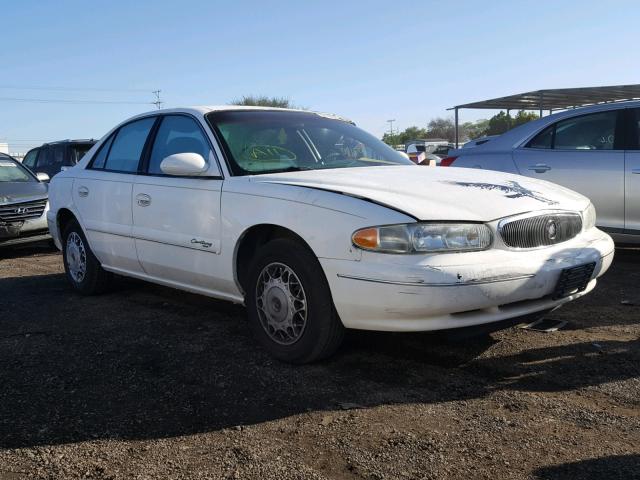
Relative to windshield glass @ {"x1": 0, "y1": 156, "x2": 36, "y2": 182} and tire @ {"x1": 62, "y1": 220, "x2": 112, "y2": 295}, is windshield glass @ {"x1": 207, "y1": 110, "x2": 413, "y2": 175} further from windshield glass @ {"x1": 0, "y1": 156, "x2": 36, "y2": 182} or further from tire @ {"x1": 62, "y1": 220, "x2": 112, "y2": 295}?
windshield glass @ {"x1": 0, "y1": 156, "x2": 36, "y2": 182}

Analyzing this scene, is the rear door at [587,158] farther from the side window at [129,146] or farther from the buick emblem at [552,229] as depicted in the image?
the side window at [129,146]

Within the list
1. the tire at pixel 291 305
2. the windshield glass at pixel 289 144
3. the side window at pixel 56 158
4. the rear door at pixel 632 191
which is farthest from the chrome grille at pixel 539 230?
the side window at pixel 56 158

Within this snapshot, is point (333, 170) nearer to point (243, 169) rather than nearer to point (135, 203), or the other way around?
point (243, 169)

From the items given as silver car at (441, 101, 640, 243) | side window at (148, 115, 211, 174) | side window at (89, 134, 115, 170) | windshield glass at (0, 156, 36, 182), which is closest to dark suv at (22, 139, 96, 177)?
windshield glass at (0, 156, 36, 182)

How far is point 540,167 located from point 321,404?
4.28 meters

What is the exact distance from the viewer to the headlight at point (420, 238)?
3.18m

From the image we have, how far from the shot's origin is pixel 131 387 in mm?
3424

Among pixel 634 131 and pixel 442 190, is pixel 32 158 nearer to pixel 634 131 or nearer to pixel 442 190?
pixel 634 131

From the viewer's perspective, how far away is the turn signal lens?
3213 millimetres

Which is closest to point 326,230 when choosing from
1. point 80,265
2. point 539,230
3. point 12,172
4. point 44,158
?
point 539,230

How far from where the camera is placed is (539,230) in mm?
3500

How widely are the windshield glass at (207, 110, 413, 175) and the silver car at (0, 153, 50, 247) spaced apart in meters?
5.35

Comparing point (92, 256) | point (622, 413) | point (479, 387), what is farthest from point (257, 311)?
point (92, 256)

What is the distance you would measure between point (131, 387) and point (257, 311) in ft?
2.75
